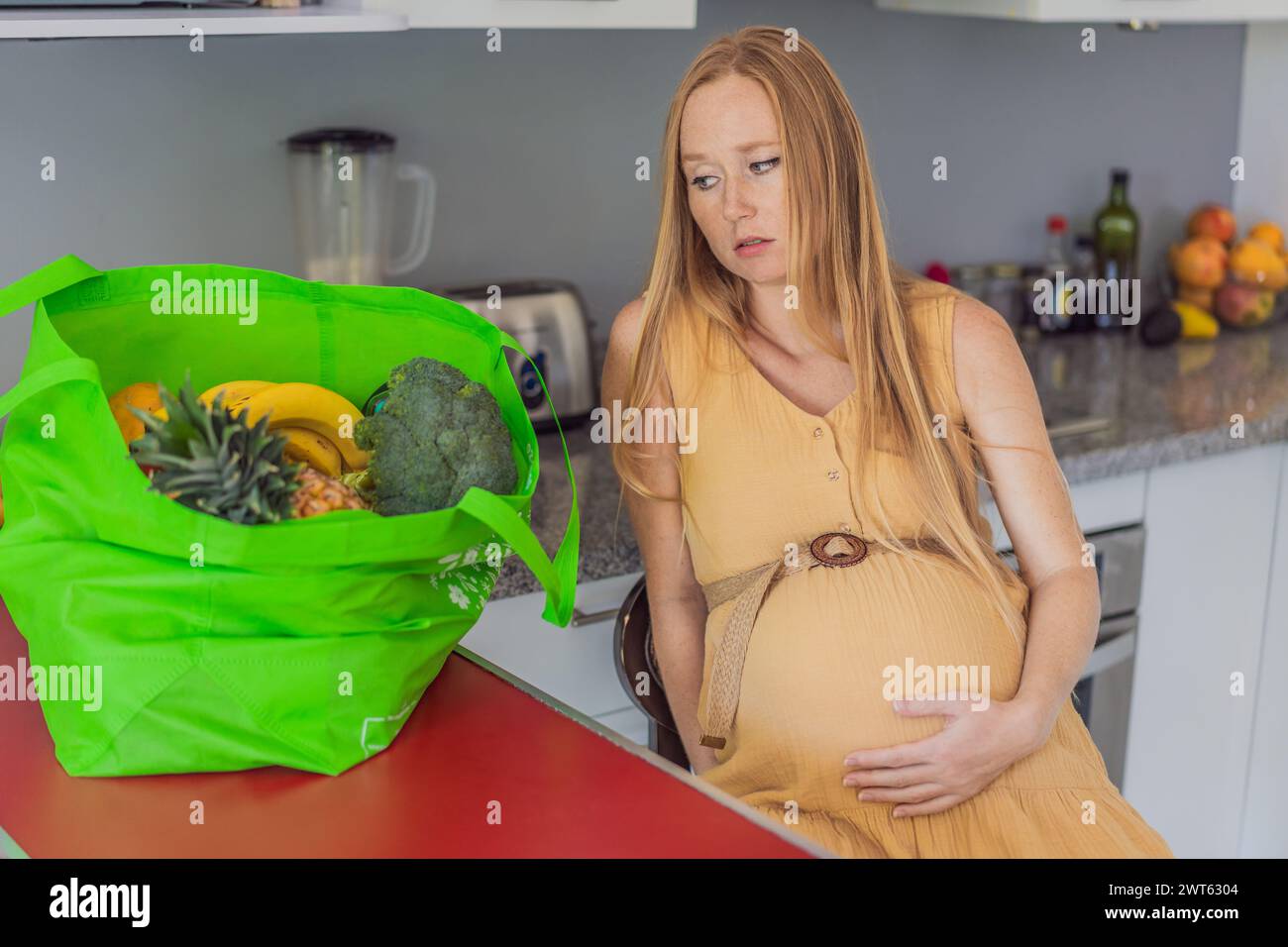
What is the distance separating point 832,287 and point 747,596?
1.10 feet

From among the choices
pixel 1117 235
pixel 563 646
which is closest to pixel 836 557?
pixel 563 646

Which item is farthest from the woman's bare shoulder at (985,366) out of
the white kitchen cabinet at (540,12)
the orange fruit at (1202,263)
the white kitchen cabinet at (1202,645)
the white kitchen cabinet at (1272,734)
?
the orange fruit at (1202,263)

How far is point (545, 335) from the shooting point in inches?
77.5

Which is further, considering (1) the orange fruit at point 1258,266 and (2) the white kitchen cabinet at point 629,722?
(1) the orange fruit at point 1258,266

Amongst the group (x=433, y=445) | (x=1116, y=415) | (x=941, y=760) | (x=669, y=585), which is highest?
(x=433, y=445)

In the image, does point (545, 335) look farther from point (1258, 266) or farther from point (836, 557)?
point (1258, 266)

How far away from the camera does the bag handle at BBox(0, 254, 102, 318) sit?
3.43ft

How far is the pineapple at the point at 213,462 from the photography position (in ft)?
3.09

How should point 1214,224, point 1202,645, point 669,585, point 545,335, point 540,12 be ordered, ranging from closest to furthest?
point 669,585 → point 540,12 → point 545,335 → point 1202,645 → point 1214,224

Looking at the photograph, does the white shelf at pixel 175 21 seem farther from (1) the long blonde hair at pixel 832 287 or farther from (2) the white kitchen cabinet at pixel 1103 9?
(2) the white kitchen cabinet at pixel 1103 9

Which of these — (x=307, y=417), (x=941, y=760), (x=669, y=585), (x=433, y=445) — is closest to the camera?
(x=433, y=445)
